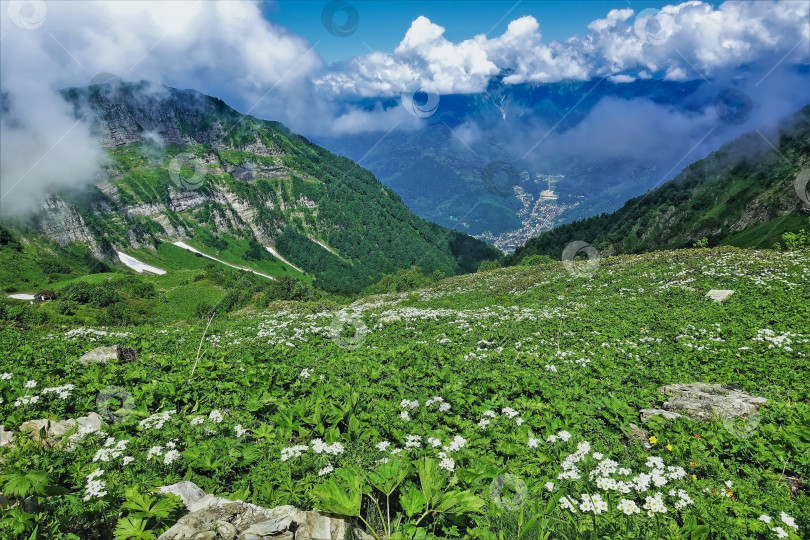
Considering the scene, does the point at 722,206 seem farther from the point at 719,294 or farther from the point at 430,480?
the point at 430,480

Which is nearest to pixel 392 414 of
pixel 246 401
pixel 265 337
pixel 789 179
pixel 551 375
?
pixel 246 401

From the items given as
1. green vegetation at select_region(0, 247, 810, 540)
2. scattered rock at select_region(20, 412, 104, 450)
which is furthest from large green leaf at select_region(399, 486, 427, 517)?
scattered rock at select_region(20, 412, 104, 450)

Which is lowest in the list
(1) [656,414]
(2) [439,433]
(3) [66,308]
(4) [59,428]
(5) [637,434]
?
(5) [637,434]

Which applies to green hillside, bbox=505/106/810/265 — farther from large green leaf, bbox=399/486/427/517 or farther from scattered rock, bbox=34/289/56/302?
scattered rock, bbox=34/289/56/302

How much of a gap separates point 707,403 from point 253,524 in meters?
10.5

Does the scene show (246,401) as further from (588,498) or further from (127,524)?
(588,498)

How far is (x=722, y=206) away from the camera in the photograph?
407ft

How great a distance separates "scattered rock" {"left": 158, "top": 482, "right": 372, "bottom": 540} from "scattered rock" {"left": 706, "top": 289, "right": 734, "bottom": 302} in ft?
82.5

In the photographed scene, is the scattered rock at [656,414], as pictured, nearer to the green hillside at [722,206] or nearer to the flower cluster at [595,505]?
the flower cluster at [595,505]

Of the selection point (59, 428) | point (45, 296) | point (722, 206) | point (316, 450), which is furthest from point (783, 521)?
point (722, 206)

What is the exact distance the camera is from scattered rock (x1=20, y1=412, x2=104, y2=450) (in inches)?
265

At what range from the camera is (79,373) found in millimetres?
10773

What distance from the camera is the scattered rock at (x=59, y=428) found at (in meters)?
6.74

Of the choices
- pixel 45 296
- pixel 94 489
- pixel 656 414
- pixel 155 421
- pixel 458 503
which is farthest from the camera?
pixel 45 296
